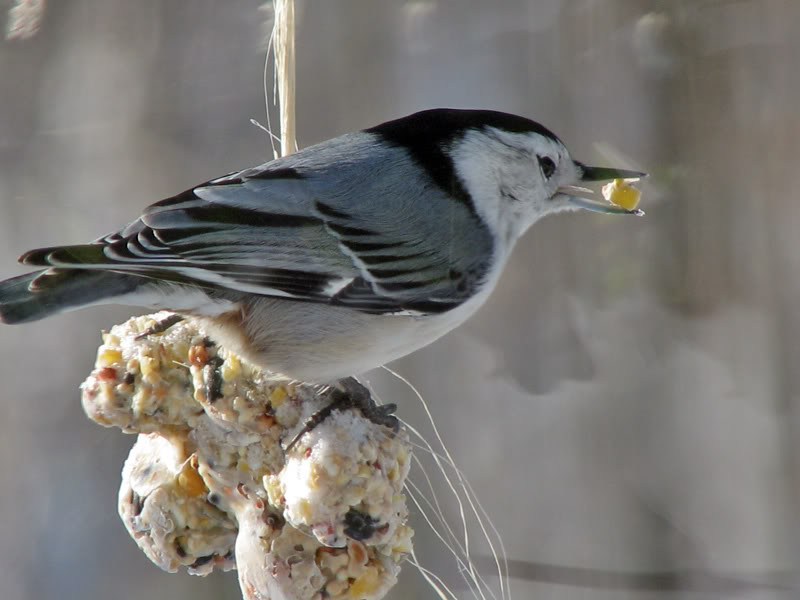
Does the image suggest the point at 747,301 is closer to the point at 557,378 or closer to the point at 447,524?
the point at 557,378

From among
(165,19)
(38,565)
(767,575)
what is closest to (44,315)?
(165,19)

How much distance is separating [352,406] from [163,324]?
0.76 feet

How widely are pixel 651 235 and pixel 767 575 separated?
0.52 metres

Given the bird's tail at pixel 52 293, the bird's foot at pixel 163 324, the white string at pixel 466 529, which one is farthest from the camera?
the white string at pixel 466 529

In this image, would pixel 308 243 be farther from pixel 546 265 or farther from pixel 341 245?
pixel 546 265

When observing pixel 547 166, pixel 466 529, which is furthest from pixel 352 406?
pixel 466 529

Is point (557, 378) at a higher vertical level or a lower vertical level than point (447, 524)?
higher

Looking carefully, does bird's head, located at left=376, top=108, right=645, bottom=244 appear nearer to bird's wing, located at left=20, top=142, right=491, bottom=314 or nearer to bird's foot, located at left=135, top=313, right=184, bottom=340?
bird's wing, located at left=20, top=142, right=491, bottom=314

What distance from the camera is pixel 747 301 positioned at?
4.13ft

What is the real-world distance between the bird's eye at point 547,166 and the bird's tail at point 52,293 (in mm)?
471

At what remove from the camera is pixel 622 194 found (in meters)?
0.98

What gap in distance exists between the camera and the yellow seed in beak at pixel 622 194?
0.98 meters

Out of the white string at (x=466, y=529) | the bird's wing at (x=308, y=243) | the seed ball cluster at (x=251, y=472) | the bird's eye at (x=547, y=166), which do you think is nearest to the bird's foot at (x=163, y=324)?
the seed ball cluster at (x=251, y=472)

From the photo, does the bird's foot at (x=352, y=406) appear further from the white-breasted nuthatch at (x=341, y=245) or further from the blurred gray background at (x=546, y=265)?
the blurred gray background at (x=546, y=265)
